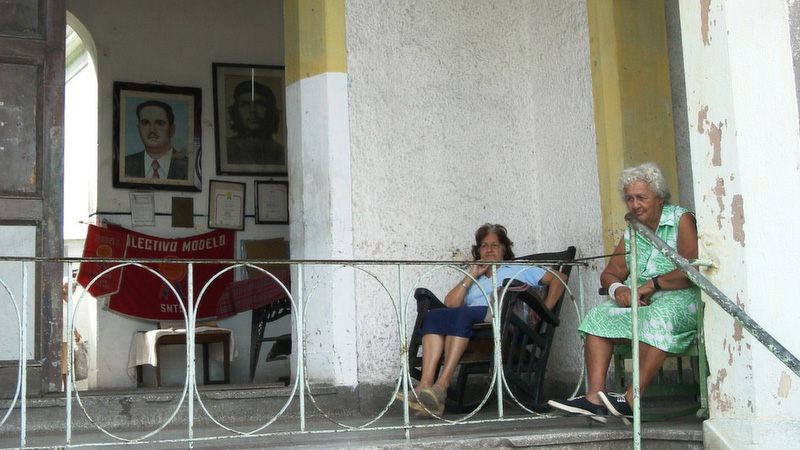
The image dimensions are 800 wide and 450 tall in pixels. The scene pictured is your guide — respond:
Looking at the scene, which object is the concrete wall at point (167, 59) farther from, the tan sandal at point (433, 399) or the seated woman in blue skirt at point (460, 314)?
the tan sandal at point (433, 399)

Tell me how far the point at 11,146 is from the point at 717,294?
12.0 feet

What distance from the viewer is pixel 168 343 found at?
7992mm

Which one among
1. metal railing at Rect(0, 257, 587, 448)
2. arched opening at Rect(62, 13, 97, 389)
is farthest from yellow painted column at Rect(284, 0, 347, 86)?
arched opening at Rect(62, 13, 97, 389)

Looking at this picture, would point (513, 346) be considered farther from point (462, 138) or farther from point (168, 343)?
point (168, 343)

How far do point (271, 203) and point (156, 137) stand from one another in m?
1.11

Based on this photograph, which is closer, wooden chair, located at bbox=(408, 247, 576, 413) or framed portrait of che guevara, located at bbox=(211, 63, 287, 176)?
wooden chair, located at bbox=(408, 247, 576, 413)

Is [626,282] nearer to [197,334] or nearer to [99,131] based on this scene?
[197,334]

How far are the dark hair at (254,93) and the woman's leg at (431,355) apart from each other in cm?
433

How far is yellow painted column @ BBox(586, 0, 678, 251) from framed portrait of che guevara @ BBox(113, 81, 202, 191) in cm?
430

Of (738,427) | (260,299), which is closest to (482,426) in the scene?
(738,427)

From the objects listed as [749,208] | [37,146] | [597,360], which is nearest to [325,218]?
[37,146]

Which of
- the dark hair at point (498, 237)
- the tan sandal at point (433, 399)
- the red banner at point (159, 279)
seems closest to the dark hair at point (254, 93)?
the red banner at point (159, 279)

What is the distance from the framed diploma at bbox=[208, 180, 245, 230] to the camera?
8.78 m

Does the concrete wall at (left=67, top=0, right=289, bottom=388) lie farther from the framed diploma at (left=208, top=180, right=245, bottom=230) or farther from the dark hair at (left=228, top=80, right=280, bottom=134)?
the dark hair at (left=228, top=80, right=280, bottom=134)
